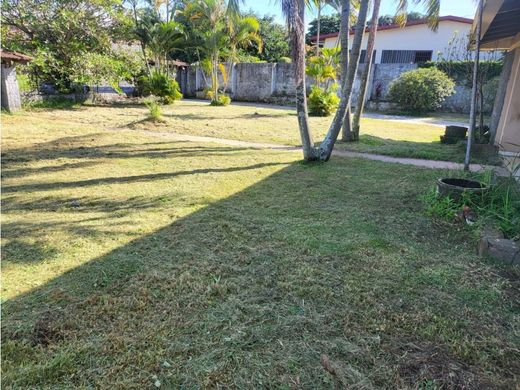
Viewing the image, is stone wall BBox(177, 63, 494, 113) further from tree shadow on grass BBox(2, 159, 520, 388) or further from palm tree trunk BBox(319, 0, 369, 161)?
tree shadow on grass BBox(2, 159, 520, 388)

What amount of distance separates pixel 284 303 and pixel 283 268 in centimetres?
52

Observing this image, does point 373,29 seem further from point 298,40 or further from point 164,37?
point 164,37

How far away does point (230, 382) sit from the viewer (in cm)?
194

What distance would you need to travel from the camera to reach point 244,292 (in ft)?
9.00

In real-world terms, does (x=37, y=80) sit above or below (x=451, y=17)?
below

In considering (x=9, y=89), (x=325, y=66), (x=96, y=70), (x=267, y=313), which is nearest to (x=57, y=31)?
(x=96, y=70)

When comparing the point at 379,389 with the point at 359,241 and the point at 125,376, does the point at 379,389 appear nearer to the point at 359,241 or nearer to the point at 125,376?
the point at 125,376

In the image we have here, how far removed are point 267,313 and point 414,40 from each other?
24963mm

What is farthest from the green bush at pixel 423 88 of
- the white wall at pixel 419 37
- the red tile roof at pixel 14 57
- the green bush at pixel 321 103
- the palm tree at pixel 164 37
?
the red tile roof at pixel 14 57

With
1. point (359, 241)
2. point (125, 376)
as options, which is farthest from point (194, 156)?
point (125, 376)

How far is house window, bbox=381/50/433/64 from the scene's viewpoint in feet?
74.3

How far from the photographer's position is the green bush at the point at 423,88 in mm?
16703

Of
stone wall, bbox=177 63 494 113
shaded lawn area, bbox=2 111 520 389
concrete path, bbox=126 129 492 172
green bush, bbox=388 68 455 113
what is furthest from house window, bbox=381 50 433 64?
shaded lawn area, bbox=2 111 520 389

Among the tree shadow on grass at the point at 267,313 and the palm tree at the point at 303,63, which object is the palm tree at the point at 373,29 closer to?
the palm tree at the point at 303,63
